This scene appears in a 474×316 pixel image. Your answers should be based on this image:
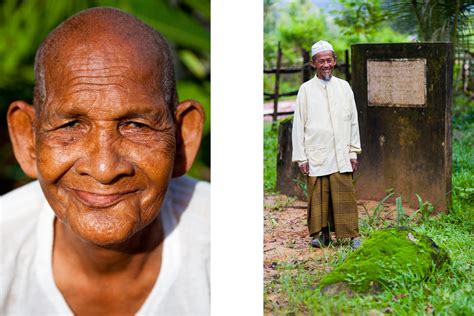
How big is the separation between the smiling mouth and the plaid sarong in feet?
3.56

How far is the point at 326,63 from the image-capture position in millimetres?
3979

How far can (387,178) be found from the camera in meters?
4.03

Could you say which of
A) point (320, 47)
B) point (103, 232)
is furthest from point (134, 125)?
point (320, 47)

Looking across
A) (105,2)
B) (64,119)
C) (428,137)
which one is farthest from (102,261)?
(428,137)

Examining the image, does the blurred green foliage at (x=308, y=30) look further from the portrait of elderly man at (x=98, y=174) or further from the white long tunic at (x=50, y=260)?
the white long tunic at (x=50, y=260)

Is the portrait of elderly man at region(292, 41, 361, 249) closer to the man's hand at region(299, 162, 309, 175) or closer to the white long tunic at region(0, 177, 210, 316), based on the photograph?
the man's hand at region(299, 162, 309, 175)

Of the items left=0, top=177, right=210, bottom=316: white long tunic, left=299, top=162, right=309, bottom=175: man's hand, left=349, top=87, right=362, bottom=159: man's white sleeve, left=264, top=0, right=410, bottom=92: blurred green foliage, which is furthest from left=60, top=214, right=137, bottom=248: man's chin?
left=349, top=87, right=362, bottom=159: man's white sleeve

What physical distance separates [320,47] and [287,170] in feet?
2.24

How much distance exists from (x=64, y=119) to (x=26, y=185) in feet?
2.33

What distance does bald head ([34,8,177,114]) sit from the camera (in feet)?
11.6

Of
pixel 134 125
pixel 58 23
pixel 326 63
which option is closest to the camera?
pixel 134 125

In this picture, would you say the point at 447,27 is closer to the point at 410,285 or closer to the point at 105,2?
the point at 410,285

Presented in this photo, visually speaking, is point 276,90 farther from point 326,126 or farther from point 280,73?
point 326,126

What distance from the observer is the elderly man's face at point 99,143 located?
353 centimetres
